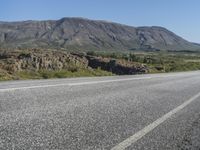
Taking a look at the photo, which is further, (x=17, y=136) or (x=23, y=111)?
(x=23, y=111)

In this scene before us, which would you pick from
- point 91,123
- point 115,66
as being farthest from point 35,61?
point 91,123

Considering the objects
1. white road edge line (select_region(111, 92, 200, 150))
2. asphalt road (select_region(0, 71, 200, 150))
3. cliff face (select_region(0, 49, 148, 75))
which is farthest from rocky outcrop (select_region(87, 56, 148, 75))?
white road edge line (select_region(111, 92, 200, 150))

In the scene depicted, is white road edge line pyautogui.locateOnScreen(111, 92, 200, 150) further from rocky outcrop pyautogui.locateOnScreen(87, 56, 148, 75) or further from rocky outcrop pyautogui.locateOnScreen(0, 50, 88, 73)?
rocky outcrop pyautogui.locateOnScreen(87, 56, 148, 75)

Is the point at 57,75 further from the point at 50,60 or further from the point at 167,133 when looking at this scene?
the point at 167,133

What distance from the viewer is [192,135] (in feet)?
22.4

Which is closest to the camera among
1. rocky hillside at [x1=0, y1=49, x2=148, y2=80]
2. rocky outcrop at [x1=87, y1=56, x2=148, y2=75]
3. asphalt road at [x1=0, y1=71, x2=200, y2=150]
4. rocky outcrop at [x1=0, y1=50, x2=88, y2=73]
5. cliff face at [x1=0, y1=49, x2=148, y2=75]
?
asphalt road at [x1=0, y1=71, x2=200, y2=150]

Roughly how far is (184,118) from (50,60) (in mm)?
27407

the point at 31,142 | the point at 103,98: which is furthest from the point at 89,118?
the point at 103,98

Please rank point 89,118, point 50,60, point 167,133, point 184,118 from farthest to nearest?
point 50,60, point 184,118, point 89,118, point 167,133

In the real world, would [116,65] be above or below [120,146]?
below

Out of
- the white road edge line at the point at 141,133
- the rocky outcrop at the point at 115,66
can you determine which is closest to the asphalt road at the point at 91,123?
the white road edge line at the point at 141,133

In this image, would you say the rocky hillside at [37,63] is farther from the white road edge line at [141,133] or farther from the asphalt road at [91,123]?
the white road edge line at [141,133]

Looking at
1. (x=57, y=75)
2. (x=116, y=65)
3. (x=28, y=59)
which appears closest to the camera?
(x=57, y=75)

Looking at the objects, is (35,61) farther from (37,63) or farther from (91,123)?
(91,123)
